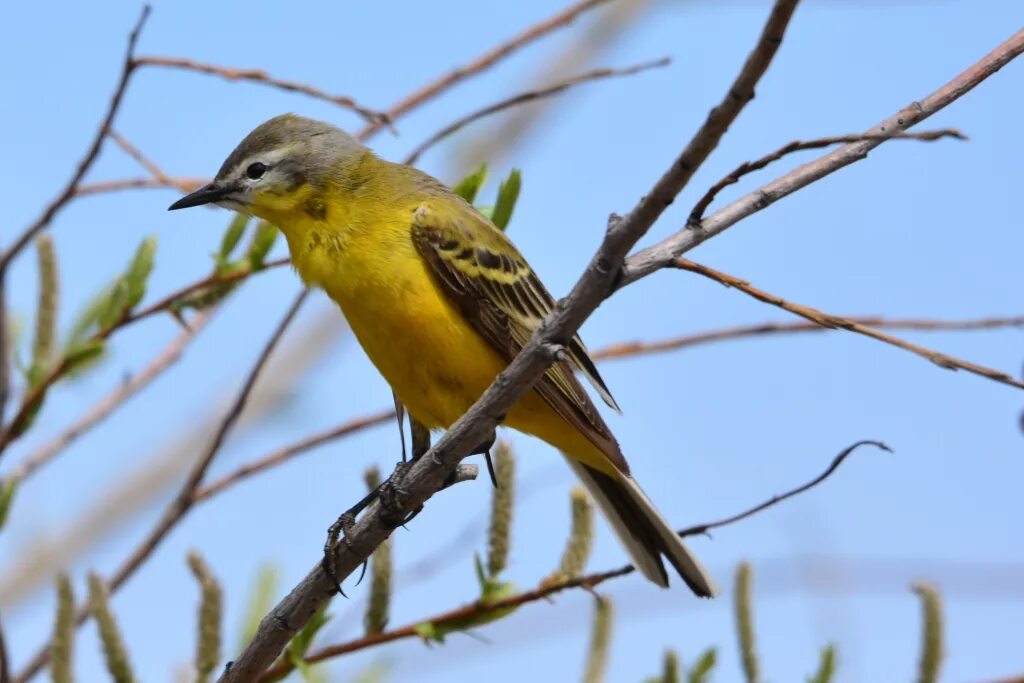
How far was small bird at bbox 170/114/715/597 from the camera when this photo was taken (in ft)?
15.3

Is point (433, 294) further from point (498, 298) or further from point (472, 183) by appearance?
point (472, 183)

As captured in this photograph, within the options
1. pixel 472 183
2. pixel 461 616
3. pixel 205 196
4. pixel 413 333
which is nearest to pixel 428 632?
pixel 461 616

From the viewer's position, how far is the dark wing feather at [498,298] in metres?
4.52

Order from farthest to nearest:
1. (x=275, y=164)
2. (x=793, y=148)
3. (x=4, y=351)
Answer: (x=275, y=164) → (x=4, y=351) → (x=793, y=148)

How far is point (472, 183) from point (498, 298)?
433 millimetres

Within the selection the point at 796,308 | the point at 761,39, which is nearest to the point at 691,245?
the point at 796,308

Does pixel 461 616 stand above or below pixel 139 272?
below

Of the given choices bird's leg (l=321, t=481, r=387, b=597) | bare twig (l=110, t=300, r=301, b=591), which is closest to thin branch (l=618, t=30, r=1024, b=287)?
bird's leg (l=321, t=481, r=387, b=597)

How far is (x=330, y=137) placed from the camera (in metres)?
5.69

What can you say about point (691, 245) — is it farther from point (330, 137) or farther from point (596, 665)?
point (330, 137)

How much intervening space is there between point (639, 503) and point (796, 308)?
79.4 inches

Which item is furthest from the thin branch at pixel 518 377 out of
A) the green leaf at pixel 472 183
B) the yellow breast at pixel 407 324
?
the green leaf at pixel 472 183

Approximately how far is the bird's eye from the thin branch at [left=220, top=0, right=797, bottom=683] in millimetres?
2056

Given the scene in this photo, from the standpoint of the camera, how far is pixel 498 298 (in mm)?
4867
